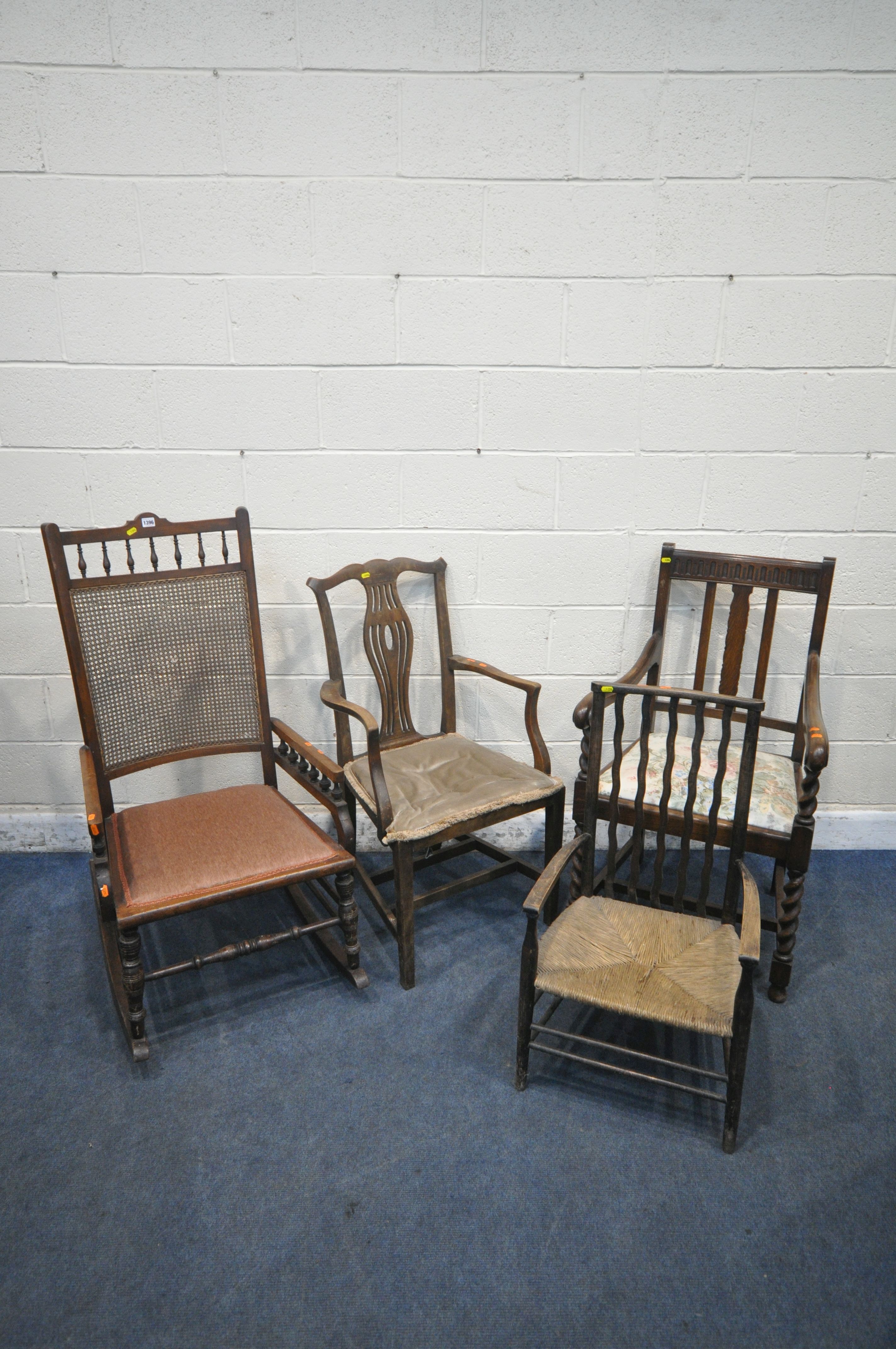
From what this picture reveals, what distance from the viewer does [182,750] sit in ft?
7.85

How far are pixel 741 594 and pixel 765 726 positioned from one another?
1.38 ft

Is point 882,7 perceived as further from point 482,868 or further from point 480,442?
point 482,868

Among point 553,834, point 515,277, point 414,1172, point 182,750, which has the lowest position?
point 414,1172

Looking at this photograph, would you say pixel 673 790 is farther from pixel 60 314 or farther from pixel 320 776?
pixel 60 314

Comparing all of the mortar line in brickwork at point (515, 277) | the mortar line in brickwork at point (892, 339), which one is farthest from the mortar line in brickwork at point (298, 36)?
the mortar line in brickwork at point (892, 339)

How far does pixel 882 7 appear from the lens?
220 centimetres

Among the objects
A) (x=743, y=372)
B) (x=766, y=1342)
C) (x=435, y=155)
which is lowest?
(x=766, y=1342)

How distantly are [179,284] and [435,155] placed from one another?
78 centimetres

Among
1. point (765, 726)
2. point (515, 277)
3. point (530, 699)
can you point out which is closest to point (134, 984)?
point (530, 699)

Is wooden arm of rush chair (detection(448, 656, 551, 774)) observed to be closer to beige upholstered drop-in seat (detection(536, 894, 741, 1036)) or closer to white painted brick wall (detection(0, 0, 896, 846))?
white painted brick wall (detection(0, 0, 896, 846))

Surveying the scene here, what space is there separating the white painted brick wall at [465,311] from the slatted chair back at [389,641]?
0.10 meters

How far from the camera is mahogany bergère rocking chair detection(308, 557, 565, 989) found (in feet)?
7.25

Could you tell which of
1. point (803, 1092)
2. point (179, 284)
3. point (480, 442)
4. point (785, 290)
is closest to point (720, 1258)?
→ point (803, 1092)

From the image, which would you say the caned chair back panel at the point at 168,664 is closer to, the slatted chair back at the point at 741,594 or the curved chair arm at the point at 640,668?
the curved chair arm at the point at 640,668
